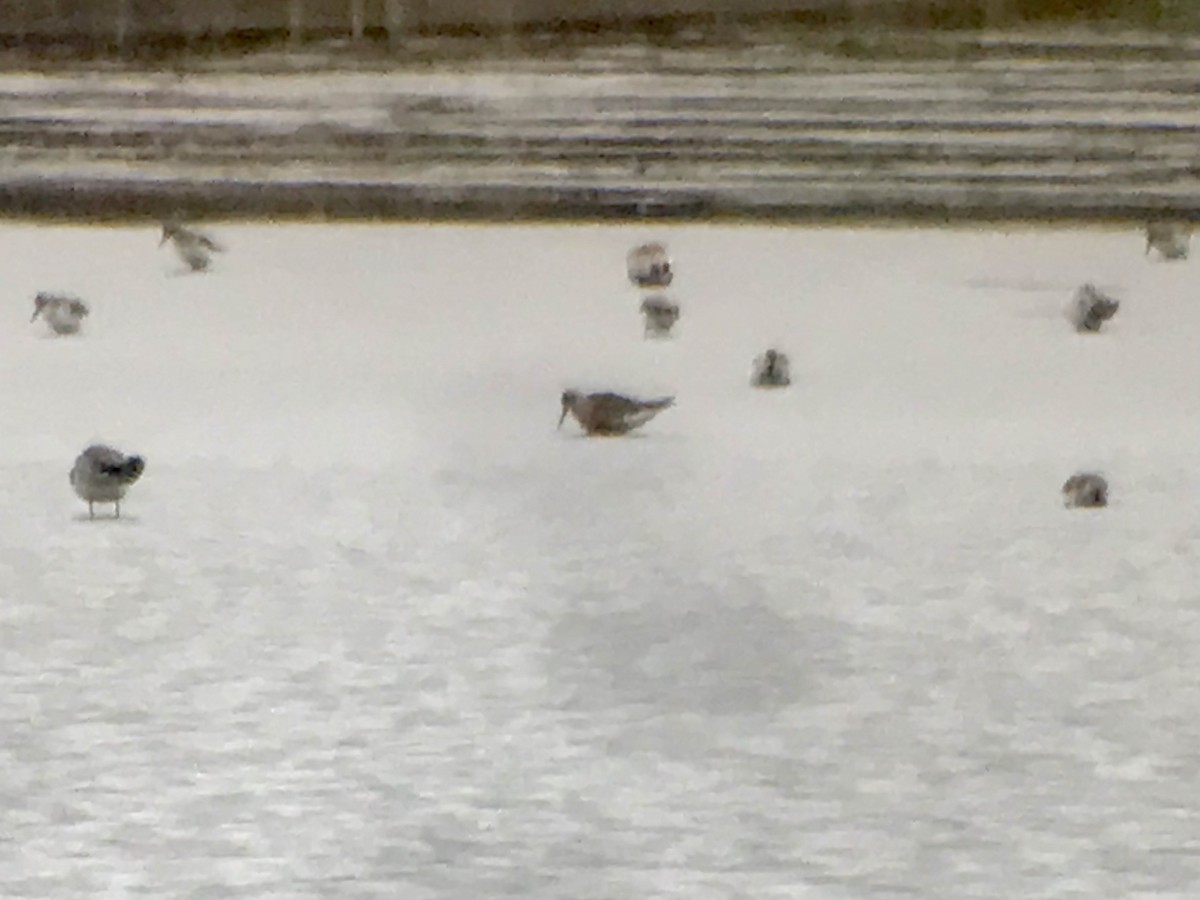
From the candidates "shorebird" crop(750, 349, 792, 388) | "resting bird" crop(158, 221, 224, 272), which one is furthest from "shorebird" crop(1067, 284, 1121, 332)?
"resting bird" crop(158, 221, 224, 272)

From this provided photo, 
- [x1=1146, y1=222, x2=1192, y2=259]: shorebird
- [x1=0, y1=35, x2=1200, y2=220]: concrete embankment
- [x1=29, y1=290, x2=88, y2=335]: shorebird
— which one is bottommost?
[x1=29, y1=290, x2=88, y2=335]: shorebird

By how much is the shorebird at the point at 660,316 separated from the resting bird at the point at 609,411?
43 mm

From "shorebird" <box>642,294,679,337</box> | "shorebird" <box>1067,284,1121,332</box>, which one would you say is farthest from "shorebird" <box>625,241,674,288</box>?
"shorebird" <box>1067,284,1121,332</box>

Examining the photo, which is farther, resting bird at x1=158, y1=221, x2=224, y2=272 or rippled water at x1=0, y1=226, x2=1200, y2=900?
resting bird at x1=158, y1=221, x2=224, y2=272

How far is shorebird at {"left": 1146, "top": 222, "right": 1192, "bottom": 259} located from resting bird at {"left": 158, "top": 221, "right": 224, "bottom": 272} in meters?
0.57

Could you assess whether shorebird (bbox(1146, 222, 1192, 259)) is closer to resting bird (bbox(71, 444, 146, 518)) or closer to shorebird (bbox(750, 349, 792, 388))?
shorebird (bbox(750, 349, 792, 388))

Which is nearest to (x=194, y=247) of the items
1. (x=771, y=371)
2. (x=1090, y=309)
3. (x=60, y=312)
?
(x=60, y=312)

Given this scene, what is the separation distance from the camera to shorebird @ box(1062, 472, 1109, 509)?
2.61ft

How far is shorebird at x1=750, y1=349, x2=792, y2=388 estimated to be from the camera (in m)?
0.81

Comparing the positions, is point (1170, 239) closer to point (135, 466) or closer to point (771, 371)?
point (771, 371)

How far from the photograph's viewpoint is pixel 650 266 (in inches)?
32.9

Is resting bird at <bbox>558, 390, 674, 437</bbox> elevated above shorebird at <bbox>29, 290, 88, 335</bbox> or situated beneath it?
situated beneath

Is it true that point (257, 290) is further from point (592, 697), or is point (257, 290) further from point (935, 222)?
point (935, 222)

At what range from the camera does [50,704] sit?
0.75 m
